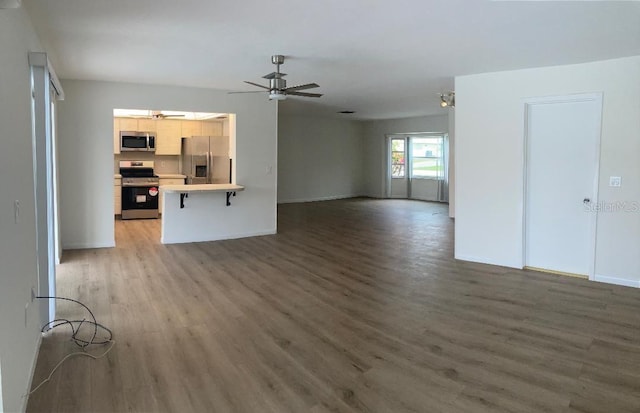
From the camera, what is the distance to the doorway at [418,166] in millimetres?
13414

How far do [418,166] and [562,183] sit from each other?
8.78 m

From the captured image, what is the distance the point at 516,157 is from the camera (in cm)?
555

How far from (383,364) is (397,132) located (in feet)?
38.1

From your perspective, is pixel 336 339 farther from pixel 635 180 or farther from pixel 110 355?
pixel 635 180

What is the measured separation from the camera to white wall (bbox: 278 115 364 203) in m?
12.9

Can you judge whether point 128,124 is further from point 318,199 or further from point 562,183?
point 562,183

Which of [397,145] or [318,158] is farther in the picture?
[397,145]

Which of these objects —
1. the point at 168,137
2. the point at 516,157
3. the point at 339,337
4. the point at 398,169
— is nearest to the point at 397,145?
→ the point at 398,169

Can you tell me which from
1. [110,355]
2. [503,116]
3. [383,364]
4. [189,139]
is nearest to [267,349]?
[383,364]

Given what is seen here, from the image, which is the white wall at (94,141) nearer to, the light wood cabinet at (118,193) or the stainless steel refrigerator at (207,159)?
the stainless steel refrigerator at (207,159)

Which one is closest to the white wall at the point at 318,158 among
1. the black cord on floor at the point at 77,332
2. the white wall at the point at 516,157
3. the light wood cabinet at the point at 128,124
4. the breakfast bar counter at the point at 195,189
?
the light wood cabinet at the point at 128,124

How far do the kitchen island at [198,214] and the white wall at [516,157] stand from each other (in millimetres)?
3610

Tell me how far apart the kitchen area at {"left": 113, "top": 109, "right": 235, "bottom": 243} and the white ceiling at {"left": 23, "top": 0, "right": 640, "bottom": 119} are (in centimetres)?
317

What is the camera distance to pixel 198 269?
5.47m
